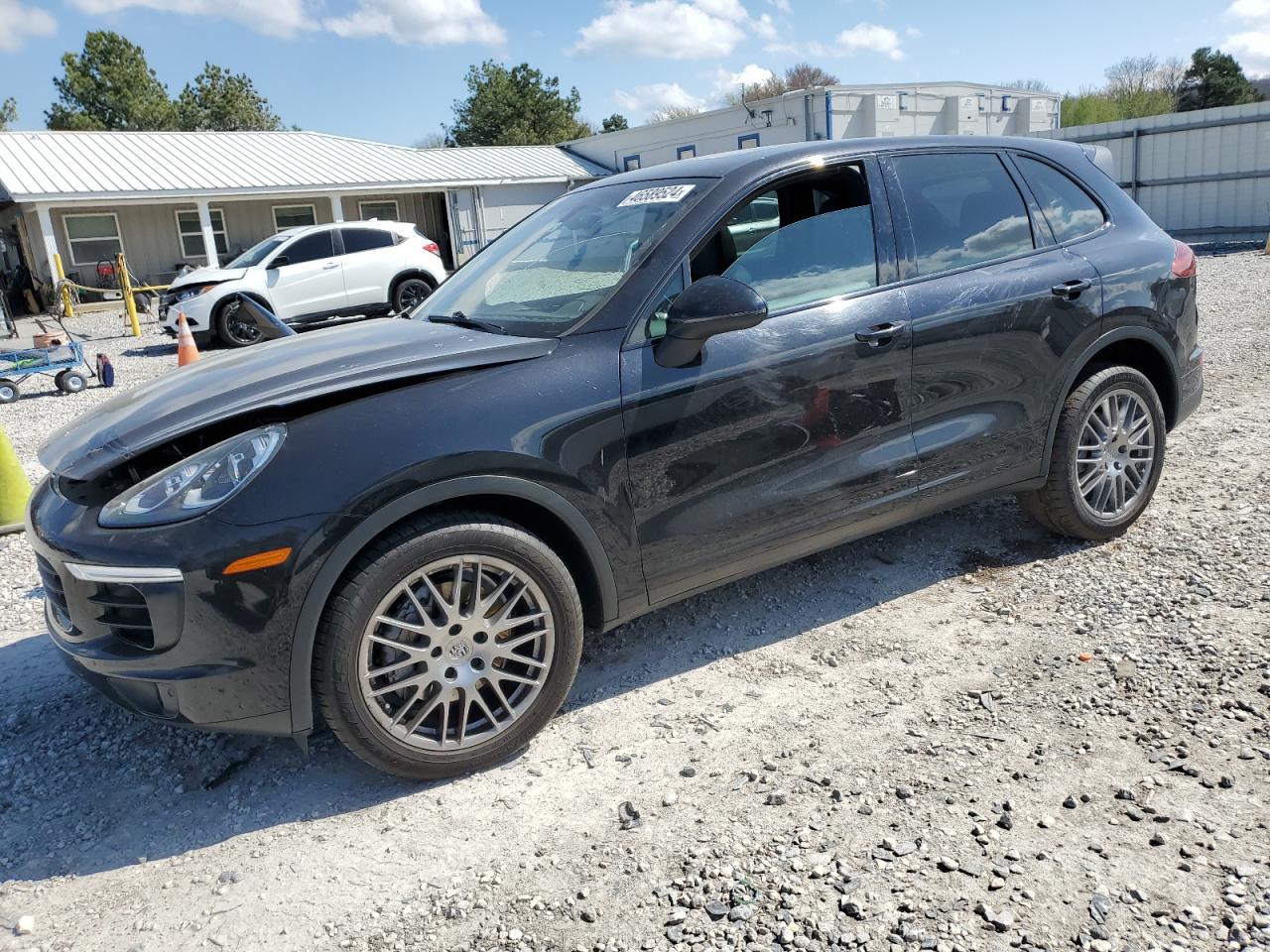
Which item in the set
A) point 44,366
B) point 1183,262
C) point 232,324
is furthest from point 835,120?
point 1183,262

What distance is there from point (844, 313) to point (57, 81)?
5955 centimetres

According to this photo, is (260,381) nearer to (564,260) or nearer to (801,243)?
(564,260)

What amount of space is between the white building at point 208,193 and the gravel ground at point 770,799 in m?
21.5

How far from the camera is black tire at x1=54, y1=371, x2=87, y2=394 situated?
11245 mm

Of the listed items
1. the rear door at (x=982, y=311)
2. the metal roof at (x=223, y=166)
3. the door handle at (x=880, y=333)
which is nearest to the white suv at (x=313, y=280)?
the metal roof at (x=223, y=166)

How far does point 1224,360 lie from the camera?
809 cm

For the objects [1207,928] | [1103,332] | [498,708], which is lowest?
[1207,928]

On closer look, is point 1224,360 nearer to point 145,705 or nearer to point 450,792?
point 450,792

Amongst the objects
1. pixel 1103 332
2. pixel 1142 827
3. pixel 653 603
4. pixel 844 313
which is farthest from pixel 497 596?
pixel 1103 332

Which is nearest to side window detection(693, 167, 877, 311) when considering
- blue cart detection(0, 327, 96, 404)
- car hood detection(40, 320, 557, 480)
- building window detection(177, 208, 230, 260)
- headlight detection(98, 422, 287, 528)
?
car hood detection(40, 320, 557, 480)

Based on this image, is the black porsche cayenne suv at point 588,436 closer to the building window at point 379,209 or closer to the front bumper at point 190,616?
the front bumper at point 190,616

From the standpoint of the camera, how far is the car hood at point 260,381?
9.27 feet

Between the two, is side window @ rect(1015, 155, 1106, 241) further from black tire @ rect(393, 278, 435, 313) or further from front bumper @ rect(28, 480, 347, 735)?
black tire @ rect(393, 278, 435, 313)

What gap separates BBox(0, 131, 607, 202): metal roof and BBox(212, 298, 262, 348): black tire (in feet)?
38.4
